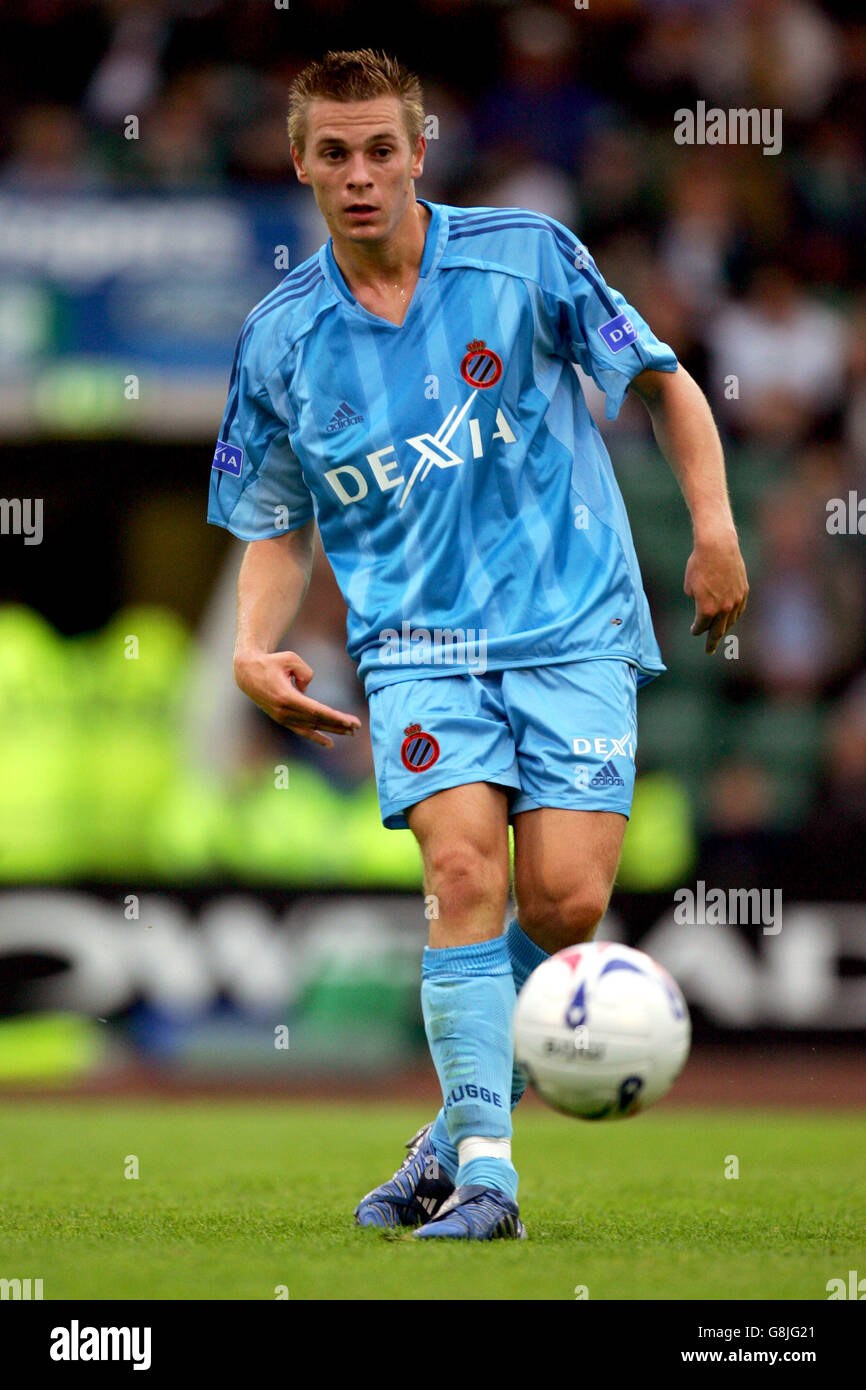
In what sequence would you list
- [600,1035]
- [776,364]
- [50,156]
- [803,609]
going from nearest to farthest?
[600,1035] → [803,609] → [776,364] → [50,156]

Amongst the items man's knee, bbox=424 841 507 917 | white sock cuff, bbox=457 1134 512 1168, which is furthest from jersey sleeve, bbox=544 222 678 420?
white sock cuff, bbox=457 1134 512 1168

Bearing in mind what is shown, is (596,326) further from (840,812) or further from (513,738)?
(840,812)

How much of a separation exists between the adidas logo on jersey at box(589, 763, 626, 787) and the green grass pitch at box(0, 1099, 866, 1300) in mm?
975

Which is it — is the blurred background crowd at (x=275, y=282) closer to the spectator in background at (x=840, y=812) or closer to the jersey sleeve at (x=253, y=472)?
the spectator in background at (x=840, y=812)

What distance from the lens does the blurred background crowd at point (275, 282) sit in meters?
10.8

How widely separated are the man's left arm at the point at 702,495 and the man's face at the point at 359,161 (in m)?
0.71

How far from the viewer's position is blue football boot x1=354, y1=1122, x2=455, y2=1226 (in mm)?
4414

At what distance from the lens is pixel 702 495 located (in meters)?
4.39

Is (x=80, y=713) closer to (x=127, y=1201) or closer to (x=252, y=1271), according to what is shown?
(x=127, y=1201)

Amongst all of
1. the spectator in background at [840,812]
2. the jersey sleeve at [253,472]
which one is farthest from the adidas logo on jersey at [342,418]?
the spectator in background at [840,812]

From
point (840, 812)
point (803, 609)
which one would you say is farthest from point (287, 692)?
point (803, 609)

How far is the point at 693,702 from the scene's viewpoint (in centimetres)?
1163

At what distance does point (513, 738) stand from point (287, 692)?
51cm

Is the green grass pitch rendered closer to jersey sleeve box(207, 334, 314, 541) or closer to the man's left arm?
the man's left arm
